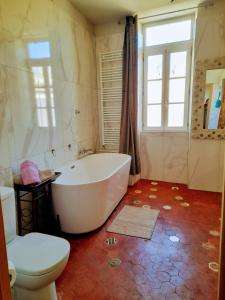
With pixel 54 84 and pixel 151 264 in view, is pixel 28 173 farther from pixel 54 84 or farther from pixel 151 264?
pixel 151 264

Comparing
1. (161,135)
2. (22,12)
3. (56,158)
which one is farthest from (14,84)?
(161,135)

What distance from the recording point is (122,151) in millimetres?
3488

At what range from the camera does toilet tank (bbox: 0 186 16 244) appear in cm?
146

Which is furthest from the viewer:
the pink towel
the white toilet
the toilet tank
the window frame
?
the window frame

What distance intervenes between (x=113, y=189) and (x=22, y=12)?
84.4 inches

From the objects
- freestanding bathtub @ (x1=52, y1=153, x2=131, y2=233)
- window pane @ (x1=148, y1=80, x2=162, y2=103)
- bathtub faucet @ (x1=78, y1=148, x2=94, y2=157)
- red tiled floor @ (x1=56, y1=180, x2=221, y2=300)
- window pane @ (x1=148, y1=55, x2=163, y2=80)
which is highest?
window pane @ (x1=148, y1=55, x2=163, y2=80)

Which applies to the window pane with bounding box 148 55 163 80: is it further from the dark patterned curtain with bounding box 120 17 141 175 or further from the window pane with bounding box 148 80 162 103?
the dark patterned curtain with bounding box 120 17 141 175

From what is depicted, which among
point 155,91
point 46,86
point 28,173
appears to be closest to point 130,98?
point 155,91

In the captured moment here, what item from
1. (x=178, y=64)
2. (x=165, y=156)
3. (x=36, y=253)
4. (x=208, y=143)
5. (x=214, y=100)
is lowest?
(x=36, y=253)

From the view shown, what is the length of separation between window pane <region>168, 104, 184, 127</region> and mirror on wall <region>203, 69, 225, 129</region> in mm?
453

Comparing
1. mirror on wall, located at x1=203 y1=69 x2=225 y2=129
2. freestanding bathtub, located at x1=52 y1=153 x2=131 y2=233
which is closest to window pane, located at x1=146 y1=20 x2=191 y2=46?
mirror on wall, located at x1=203 y1=69 x2=225 y2=129

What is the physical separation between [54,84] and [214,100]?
2397mm

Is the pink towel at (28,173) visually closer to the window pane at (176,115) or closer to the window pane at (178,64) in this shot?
the window pane at (176,115)

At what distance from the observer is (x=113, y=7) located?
2.98 meters
